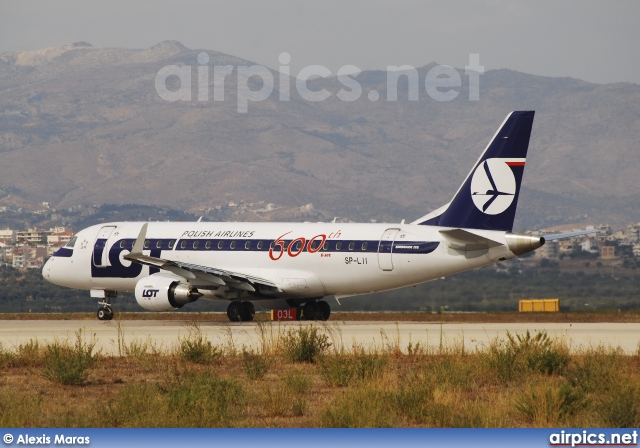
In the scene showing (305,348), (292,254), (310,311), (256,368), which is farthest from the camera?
(310,311)

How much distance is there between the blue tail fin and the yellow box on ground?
20.0 m

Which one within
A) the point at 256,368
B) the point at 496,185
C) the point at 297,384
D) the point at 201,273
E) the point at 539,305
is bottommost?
the point at 297,384

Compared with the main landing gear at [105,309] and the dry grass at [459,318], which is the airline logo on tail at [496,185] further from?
the main landing gear at [105,309]

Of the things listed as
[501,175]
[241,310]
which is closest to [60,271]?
[241,310]

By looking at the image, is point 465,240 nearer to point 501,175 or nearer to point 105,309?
point 501,175

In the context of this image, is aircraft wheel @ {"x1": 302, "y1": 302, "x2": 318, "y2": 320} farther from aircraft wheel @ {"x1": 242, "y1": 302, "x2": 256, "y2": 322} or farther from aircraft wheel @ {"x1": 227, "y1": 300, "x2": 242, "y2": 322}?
aircraft wheel @ {"x1": 227, "y1": 300, "x2": 242, "y2": 322}

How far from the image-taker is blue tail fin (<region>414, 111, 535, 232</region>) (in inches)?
1633

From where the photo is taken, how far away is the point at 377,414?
58.0 feet

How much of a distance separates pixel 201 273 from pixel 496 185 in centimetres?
1115

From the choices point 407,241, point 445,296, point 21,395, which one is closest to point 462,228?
point 407,241

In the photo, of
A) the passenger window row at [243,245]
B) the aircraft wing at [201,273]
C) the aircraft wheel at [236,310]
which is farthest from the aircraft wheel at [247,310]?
the passenger window row at [243,245]

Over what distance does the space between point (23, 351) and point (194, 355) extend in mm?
4237

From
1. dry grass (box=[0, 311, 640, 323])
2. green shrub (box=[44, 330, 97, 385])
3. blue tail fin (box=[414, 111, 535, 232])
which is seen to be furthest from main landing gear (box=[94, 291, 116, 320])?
green shrub (box=[44, 330, 97, 385])

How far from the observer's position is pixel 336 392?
848 inches
